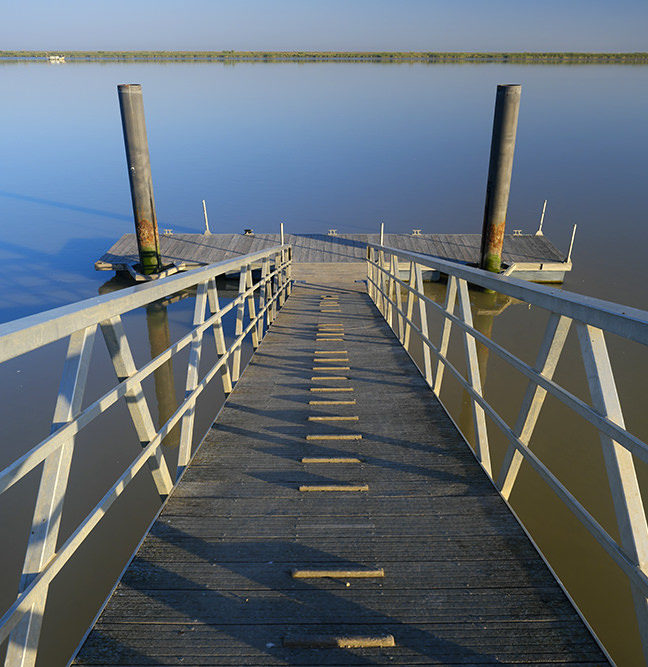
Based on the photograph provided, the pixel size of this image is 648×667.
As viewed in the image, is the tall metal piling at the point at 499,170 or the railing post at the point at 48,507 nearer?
the railing post at the point at 48,507

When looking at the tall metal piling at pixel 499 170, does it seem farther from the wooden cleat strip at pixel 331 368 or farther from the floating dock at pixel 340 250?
the wooden cleat strip at pixel 331 368

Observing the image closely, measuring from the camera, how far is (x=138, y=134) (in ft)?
40.9

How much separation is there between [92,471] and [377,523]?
210 inches

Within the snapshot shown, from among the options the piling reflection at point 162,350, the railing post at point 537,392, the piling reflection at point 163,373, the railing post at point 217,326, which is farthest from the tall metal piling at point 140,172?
the railing post at point 537,392

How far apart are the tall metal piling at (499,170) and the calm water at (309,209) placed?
1.72 metres

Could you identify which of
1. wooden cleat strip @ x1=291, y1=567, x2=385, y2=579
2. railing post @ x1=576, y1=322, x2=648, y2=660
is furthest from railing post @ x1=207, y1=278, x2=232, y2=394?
railing post @ x1=576, y1=322, x2=648, y2=660

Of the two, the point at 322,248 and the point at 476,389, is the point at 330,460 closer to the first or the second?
the point at 476,389

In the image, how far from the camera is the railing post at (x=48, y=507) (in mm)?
1517

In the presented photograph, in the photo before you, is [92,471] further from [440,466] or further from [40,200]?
[40,200]

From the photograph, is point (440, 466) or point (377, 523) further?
point (440, 466)

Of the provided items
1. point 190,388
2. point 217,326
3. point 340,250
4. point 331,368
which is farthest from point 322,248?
point 190,388

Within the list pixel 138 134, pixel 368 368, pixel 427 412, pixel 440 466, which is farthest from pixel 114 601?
pixel 138 134

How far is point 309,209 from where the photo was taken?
910 inches

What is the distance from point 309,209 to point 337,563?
22.0 metres
